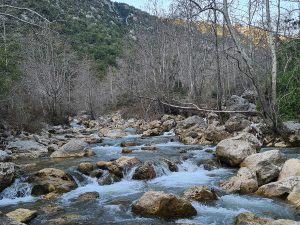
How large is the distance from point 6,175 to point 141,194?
3276 mm

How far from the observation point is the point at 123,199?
802 centimetres

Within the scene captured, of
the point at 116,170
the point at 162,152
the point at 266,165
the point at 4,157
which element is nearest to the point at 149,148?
the point at 162,152

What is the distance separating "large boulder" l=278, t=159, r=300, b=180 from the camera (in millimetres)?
8539

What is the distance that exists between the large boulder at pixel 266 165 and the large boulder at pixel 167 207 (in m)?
2.66

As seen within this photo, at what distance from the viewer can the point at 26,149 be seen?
13984 mm

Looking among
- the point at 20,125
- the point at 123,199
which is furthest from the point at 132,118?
the point at 123,199

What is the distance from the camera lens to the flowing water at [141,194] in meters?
6.77

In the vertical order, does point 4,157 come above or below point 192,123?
below

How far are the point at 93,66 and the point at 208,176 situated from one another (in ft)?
139

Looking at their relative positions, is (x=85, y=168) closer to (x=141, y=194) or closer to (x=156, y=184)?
(x=156, y=184)

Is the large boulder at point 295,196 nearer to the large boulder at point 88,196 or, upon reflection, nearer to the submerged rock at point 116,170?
the large boulder at point 88,196

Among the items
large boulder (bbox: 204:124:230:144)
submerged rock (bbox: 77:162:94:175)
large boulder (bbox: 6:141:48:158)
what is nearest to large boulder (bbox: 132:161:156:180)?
submerged rock (bbox: 77:162:94:175)

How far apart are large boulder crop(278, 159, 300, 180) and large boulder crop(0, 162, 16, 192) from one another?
20.5ft

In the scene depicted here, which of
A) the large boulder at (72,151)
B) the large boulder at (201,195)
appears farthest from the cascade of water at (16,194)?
the large boulder at (72,151)
